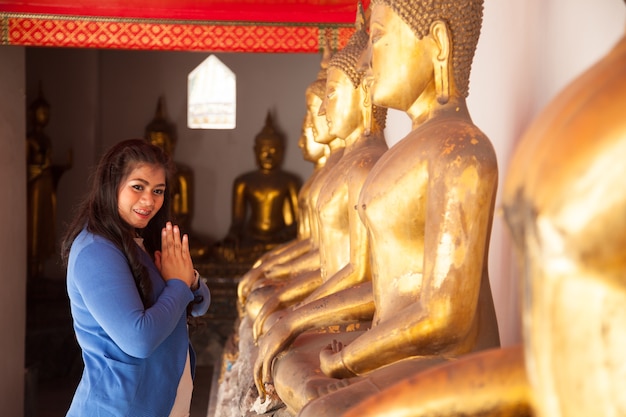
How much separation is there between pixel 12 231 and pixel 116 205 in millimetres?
2962

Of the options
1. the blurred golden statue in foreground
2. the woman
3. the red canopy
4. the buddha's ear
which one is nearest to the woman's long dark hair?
the woman

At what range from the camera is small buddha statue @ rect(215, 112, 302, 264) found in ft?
25.9

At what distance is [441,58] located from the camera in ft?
5.68

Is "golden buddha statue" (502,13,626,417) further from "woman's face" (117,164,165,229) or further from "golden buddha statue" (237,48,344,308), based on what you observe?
"golden buddha statue" (237,48,344,308)

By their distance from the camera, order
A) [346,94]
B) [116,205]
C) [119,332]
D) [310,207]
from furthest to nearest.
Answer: [310,207]
[346,94]
[116,205]
[119,332]

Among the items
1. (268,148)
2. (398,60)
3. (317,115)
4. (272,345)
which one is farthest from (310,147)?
(268,148)

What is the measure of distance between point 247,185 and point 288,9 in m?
3.63

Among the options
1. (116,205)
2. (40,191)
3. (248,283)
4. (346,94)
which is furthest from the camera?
(40,191)

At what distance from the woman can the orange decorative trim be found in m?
2.25

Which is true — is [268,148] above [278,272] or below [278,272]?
above

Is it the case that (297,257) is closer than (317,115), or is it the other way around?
(317,115)

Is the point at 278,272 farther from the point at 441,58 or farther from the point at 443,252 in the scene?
the point at 443,252

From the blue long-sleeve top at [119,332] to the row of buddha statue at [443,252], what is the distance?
0.82ft

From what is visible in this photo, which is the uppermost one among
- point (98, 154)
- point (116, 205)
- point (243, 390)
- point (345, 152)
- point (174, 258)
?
point (345, 152)
